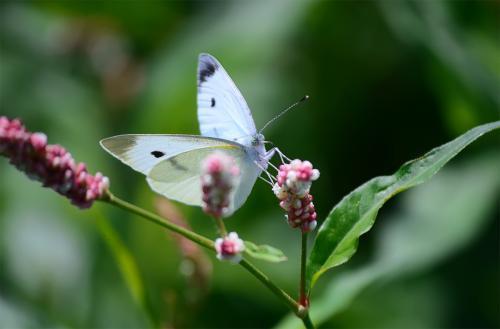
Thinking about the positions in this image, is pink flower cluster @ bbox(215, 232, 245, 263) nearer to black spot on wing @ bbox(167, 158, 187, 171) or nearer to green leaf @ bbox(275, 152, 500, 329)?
black spot on wing @ bbox(167, 158, 187, 171)

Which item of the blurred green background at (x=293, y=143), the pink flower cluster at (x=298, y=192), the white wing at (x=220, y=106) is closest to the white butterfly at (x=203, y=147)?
the white wing at (x=220, y=106)

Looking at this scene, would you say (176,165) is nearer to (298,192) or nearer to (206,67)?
(206,67)

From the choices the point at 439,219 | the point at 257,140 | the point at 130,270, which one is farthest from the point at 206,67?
the point at 439,219

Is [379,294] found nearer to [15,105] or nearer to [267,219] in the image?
[267,219]

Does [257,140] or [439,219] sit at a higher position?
[257,140]

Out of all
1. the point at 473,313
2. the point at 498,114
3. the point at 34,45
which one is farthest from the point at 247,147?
the point at 34,45

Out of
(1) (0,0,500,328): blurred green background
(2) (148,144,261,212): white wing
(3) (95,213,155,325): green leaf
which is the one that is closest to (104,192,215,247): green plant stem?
(2) (148,144,261,212): white wing

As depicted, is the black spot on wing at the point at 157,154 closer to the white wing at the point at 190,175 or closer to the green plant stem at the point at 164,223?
the white wing at the point at 190,175
